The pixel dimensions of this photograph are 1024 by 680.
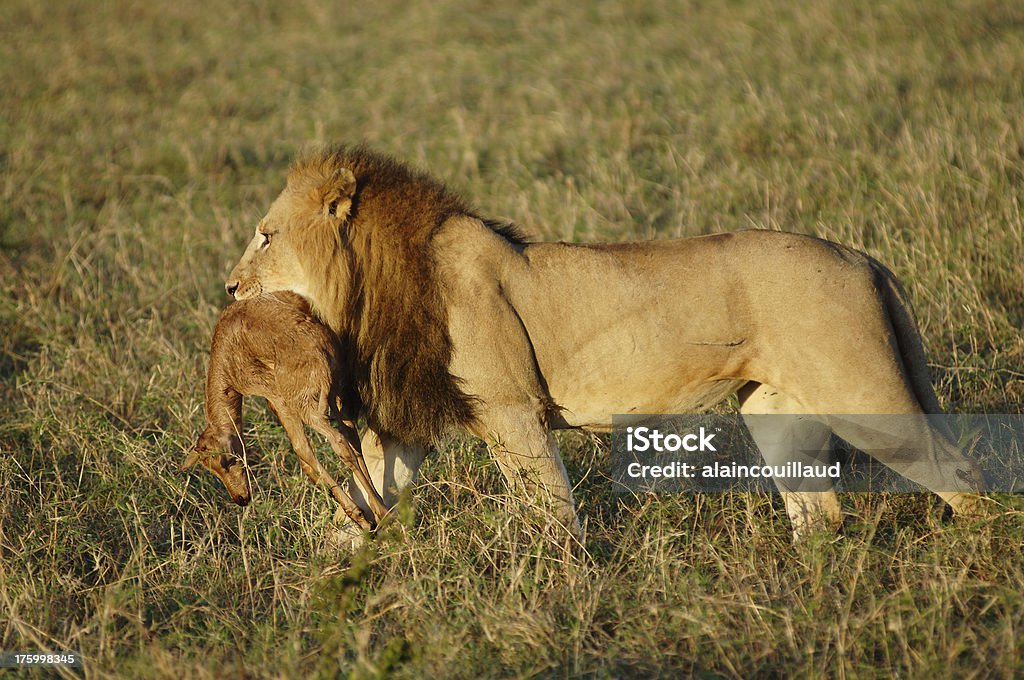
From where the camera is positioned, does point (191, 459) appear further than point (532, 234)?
No

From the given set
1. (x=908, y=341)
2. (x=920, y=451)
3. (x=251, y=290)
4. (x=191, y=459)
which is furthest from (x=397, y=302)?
(x=920, y=451)

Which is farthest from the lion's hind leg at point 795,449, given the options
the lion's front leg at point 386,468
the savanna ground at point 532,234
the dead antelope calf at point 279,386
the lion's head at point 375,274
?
the dead antelope calf at point 279,386

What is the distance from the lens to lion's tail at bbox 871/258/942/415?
3.55m

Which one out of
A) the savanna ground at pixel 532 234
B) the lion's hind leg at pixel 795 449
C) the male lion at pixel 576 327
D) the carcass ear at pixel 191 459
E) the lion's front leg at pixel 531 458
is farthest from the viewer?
the carcass ear at pixel 191 459

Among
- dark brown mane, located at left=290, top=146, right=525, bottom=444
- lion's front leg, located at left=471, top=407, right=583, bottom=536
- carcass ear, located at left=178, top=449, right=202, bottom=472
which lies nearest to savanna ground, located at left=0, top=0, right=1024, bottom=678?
lion's front leg, located at left=471, top=407, right=583, bottom=536

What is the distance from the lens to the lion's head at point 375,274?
11.9ft

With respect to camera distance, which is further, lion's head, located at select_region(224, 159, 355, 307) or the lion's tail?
lion's head, located at select_region(224, 159, 355, 307)

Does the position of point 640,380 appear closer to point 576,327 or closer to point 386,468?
point 576,327

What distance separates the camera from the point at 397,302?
3.68 meters

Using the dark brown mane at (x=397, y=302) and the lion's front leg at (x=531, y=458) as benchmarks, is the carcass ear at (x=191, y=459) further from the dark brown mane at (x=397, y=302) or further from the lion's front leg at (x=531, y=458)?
the lion's front leg at (x=531, y=458)

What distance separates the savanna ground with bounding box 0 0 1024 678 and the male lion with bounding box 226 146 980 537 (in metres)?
0.32

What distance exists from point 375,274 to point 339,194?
0.30 m

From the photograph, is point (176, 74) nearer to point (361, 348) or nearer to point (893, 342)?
point (361, 348)

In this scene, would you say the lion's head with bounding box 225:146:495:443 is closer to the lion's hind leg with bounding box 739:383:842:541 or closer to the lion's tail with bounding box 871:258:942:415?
the lion's hind leg with bounding box 739:383:842:541
